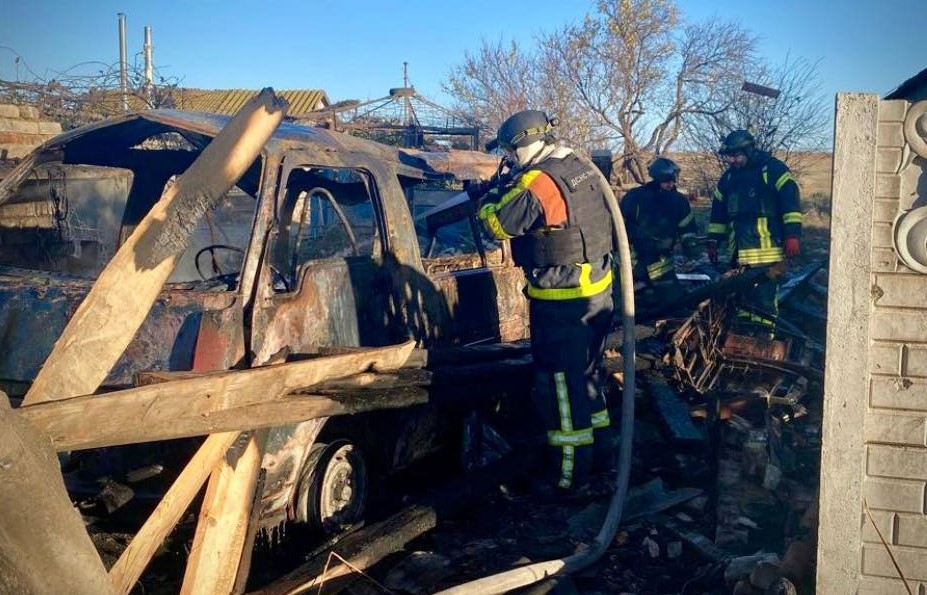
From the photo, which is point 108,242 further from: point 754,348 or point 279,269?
point 754,348

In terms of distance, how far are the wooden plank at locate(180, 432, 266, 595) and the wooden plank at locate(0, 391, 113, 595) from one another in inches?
25.4

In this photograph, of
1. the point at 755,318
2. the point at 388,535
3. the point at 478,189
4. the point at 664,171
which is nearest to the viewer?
the point at 388,535

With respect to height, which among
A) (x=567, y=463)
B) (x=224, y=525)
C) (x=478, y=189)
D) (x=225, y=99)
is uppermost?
(x=225, y=99)

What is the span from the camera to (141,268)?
271 cm

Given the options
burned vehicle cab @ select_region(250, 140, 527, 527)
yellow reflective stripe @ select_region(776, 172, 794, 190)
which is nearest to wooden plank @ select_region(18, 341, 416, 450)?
burned vehicle cab @ select_region(250, 140, 527, 527)

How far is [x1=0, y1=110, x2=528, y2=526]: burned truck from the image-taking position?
12.1ft

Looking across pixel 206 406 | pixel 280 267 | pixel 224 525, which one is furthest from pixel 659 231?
pixel 206 406

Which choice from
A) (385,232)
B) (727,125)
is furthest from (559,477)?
(727,125)

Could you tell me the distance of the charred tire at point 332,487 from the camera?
399cm

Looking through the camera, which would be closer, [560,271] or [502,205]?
[502,205]

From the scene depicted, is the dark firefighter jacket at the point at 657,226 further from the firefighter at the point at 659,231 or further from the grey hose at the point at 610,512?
the grey hose at the point at 610,512

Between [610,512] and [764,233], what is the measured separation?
412cm

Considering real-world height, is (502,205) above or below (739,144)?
below

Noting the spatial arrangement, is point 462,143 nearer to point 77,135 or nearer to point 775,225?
point 775,225
